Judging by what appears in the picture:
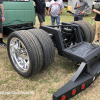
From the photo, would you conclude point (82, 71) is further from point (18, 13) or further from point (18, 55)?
point (18, 13)

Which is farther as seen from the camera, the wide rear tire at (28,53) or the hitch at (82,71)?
the wide rear tire at (28,53)

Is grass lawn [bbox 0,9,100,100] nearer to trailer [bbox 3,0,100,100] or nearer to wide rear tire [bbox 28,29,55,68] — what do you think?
trailer [bbox 3,0,100,100]

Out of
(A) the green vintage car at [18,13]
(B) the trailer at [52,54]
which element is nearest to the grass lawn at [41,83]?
(B) the trailer at [52,54]

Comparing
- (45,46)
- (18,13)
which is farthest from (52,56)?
(18,13)

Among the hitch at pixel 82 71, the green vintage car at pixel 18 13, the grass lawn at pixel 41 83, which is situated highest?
the green vintage car at pixel 18 13

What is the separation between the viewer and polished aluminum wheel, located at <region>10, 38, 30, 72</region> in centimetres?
267

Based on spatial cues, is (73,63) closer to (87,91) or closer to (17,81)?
(87,91)

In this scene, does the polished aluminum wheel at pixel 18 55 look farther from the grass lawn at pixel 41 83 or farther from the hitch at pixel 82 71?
the hitch at pixel 82 71

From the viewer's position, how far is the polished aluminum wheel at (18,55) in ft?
8.74

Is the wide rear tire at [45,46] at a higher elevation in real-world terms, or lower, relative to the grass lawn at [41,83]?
higher

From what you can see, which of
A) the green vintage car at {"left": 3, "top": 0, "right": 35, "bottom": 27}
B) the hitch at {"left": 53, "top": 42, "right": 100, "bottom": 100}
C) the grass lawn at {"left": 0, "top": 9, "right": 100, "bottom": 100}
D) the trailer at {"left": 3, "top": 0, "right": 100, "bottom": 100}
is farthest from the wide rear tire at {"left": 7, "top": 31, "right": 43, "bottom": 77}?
the green vintage car at {"left": 3, "top": 0, "right": 35, "bottom": 27}

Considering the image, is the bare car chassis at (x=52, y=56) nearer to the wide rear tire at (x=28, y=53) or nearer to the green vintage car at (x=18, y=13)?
the wide rear tire at (x=28, y=53)

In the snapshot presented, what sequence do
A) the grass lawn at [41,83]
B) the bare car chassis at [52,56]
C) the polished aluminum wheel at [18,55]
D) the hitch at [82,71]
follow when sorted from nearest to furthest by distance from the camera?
the hitch at [82,71], the bare car chassis at [52,56], the grass lawn at [41,83], the polished aluminum wheel at [18,55]

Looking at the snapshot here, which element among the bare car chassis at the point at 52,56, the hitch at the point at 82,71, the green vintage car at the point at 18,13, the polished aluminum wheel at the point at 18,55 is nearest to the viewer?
the hitch at the point at 82,71
